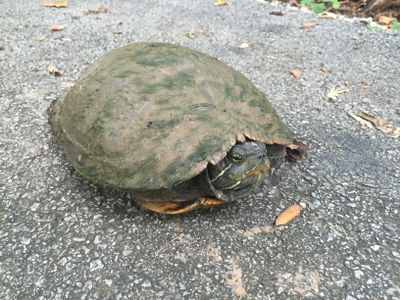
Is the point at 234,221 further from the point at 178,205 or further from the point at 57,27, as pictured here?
the point at 57,27

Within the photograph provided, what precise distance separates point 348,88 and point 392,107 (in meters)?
0.46

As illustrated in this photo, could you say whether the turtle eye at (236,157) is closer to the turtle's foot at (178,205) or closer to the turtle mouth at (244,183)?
the turtle mouth at (244,183)

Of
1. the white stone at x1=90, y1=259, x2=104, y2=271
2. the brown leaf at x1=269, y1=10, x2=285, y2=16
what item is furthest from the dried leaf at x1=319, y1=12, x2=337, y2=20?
the white stone at x1=90, y1=259, x2=104, y2=271

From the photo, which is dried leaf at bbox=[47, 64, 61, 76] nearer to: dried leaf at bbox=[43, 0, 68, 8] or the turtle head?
dried leaf at bbox=[43, 0, 68, 8]

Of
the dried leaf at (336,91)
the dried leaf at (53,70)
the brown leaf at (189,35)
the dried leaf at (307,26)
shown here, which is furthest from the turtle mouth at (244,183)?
the dried leaf at (307,26)

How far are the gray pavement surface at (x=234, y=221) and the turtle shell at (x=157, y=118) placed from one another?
326mm

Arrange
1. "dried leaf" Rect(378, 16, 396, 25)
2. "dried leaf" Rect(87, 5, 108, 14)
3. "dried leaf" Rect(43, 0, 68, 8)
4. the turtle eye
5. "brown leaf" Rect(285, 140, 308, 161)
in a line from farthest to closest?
"dried leaf" Rect(43, 0, 68, 8)
"dried leaf" Rect(87, 5, 108, 14)
"dried leaf" Rect(378, 16, 396, 25)
"brown leaf" Rect(285, 140, 308, 161)
the turtle eye

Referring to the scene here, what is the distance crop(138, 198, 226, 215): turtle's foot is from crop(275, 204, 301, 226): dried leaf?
0.38 m

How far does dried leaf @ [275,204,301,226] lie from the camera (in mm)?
2391

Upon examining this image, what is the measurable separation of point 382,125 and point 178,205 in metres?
1.93

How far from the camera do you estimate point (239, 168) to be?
6.79 feet

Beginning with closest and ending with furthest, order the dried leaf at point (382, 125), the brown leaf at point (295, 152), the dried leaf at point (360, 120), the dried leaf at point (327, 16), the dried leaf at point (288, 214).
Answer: the dried leaf at point (288, 214), the brown leaf at point (295, 152), the dried leaf at point (382, 125), the dried leaf at point (360, 120), the dried leaf at point (327, 16)

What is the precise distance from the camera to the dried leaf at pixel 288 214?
7.84ft

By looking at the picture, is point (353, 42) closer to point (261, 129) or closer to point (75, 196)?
point (261, 129)
